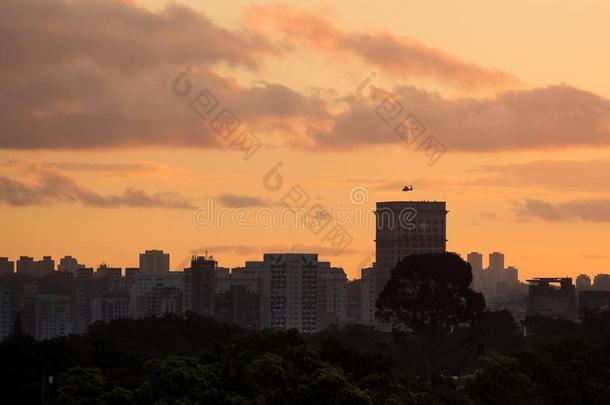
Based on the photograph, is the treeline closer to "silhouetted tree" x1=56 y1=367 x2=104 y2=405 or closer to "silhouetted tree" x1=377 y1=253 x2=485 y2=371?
"silhouetted tree" x1=56 y1=367 x2=104 y2=405

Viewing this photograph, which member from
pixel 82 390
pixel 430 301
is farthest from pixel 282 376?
pixel 430 301

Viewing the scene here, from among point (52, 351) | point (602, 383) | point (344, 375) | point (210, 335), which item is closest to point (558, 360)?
point (602, 383)

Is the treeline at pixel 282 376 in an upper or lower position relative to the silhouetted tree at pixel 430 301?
lower

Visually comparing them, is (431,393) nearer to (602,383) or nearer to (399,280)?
(602,383)

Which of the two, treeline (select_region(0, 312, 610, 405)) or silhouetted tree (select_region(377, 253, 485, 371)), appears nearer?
treeline (select_region(0, 312, 610, 405))

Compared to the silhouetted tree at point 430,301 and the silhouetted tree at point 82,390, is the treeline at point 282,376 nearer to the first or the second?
the silhouetted tree at point 82,390

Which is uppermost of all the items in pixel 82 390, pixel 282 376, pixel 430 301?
pixel 430 301

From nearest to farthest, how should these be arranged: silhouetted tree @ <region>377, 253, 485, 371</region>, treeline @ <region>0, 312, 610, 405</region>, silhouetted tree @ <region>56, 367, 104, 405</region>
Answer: treeline @ <region>0, 312, 610, 405</region> < silhouetted tree @ <region>56, 367, 104, 405</region> < silhouetted tree @ <region>377, 253, 485, 371</region>

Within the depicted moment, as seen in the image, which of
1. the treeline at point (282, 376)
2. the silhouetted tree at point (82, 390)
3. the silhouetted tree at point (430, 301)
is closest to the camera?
the treeline at point (282, 376)

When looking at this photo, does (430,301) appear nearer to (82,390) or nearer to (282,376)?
(282,376)

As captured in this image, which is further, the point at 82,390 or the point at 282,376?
the point at 82,390

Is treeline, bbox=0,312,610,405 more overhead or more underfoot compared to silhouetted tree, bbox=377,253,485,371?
more underfoot

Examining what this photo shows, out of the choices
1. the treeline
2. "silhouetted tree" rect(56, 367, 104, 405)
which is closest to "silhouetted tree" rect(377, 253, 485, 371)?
the treeline

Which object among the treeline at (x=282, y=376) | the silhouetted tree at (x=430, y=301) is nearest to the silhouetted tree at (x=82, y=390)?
the treeline at (x=282, y=376)
